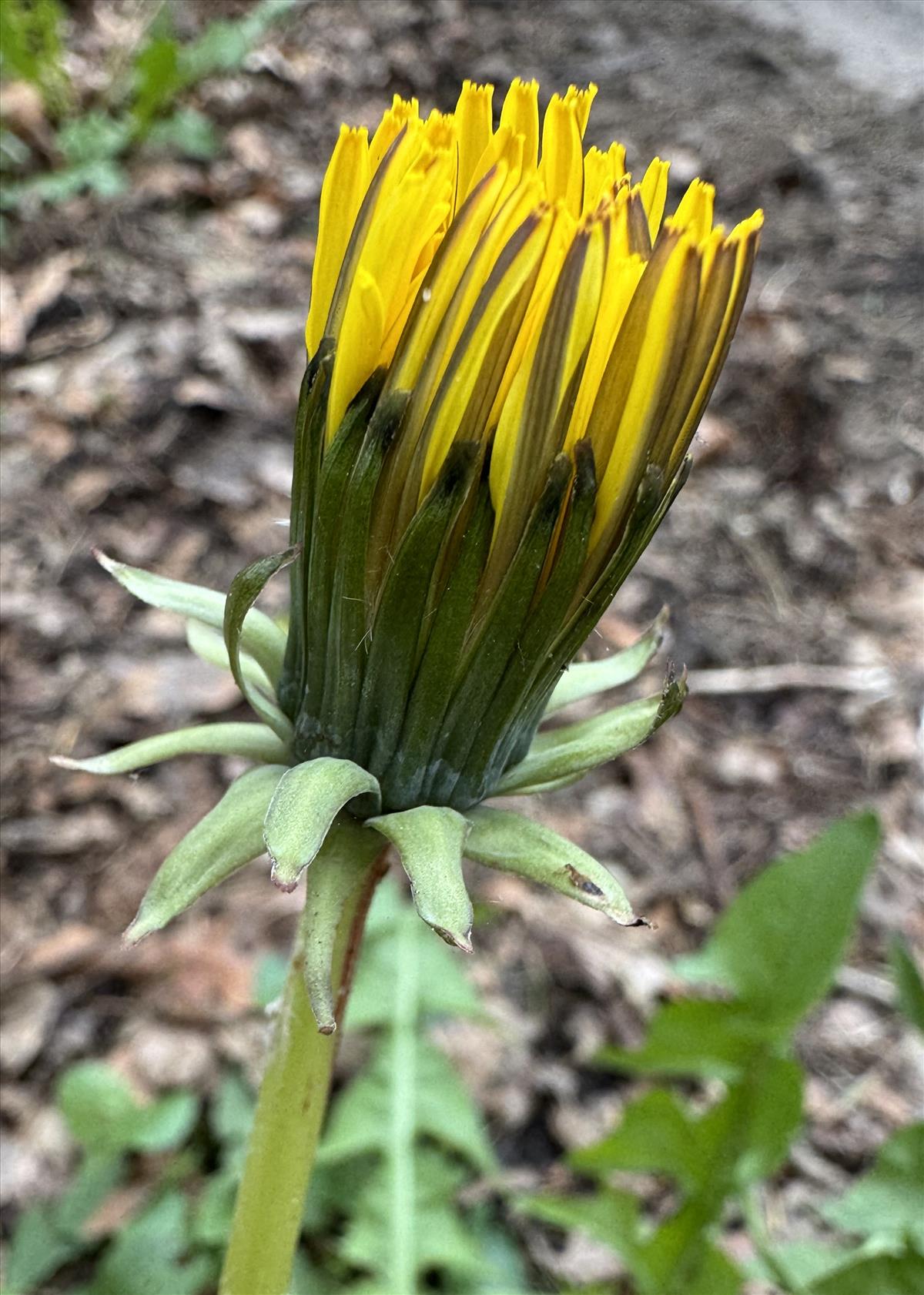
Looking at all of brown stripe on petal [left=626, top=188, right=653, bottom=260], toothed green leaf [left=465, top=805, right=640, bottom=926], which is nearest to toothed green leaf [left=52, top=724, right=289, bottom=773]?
toothed green leaf [left=465, top=805, right=640, bottom=926]

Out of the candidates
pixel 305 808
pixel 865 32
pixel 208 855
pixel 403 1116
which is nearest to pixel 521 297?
pixel 305 808

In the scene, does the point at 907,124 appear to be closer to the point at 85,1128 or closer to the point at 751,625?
the point at 751,625

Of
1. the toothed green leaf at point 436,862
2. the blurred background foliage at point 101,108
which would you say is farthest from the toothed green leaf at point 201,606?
the blurred background foliage at point 101,108

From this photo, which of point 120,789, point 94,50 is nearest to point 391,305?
point 120,789

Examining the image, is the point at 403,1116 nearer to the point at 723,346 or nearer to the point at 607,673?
the point at 607,673

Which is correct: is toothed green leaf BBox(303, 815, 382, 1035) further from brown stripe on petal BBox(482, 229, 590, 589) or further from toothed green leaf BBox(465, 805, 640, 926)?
brown stripe on petal BBox(482, 229, 590, 589)

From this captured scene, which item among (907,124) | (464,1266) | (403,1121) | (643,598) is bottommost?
(464,1266)
